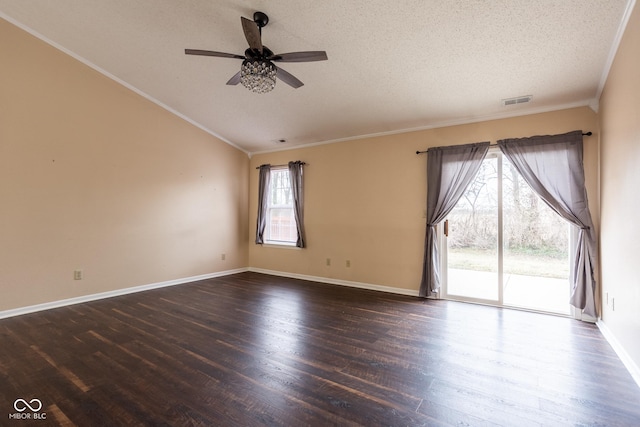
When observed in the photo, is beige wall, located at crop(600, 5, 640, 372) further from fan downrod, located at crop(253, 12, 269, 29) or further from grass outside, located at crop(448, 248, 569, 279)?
fan downrod, located at crop(253, 12, 269, 29)

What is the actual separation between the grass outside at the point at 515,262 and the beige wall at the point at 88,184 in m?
4.40

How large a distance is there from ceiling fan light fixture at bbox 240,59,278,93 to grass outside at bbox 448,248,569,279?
3344 millimetres

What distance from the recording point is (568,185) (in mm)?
3285

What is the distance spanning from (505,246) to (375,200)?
1921mm

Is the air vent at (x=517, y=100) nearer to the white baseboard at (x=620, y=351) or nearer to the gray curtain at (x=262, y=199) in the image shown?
the white baseboard at (x=620, y=351)

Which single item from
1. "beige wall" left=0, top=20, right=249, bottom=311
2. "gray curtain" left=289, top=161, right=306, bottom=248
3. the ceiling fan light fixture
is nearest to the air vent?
the ceiling fan light fixture

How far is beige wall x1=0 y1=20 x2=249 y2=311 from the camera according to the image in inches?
129

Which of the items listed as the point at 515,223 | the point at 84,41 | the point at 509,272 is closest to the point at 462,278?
the point at 509,272

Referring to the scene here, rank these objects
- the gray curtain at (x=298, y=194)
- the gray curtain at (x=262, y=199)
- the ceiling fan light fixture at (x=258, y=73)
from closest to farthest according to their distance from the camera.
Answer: the ceiling fan light fixture at (x=258, y=73) < the gray curtain at (x=298, y=194) < the gray curtain at (x=262, y=199)

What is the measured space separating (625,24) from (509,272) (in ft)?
8.93

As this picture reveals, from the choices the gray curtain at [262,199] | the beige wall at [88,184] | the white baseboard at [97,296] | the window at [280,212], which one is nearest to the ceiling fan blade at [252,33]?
the beige wall at [88,184]

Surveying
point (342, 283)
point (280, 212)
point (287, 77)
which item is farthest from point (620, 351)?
point (280, 212)

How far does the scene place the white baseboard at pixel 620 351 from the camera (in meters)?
2.03

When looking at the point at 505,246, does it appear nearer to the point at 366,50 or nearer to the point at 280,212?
the point at 366,50
